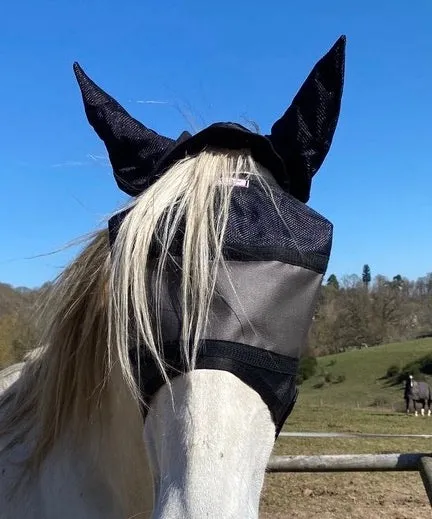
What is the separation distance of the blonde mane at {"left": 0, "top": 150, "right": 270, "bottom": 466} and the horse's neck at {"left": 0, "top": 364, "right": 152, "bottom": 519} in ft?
0.13

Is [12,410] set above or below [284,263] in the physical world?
below

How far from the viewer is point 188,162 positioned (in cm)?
156

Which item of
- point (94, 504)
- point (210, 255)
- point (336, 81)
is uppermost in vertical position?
point (336, 81)

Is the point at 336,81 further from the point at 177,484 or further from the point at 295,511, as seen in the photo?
the point at 295,511

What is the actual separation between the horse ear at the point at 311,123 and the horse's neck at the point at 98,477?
662 mm

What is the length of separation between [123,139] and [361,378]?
3728 centimetres

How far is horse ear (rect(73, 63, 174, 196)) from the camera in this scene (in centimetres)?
163

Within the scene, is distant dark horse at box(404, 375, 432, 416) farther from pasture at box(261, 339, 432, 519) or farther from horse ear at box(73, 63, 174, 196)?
horse ear at box(73, 63, 174, 196)

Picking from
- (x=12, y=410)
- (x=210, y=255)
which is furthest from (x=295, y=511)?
(x=210, y=255)

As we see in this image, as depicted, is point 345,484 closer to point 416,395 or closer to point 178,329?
point 178,329

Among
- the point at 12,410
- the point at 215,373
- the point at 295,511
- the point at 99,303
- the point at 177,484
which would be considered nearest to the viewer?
the point at 177,484

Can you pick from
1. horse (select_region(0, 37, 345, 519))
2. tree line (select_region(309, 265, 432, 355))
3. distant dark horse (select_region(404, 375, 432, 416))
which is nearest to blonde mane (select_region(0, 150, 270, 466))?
horse (select_region(0, 37, 345, 519))

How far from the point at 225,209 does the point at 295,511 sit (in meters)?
6.63

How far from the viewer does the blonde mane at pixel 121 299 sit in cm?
132
